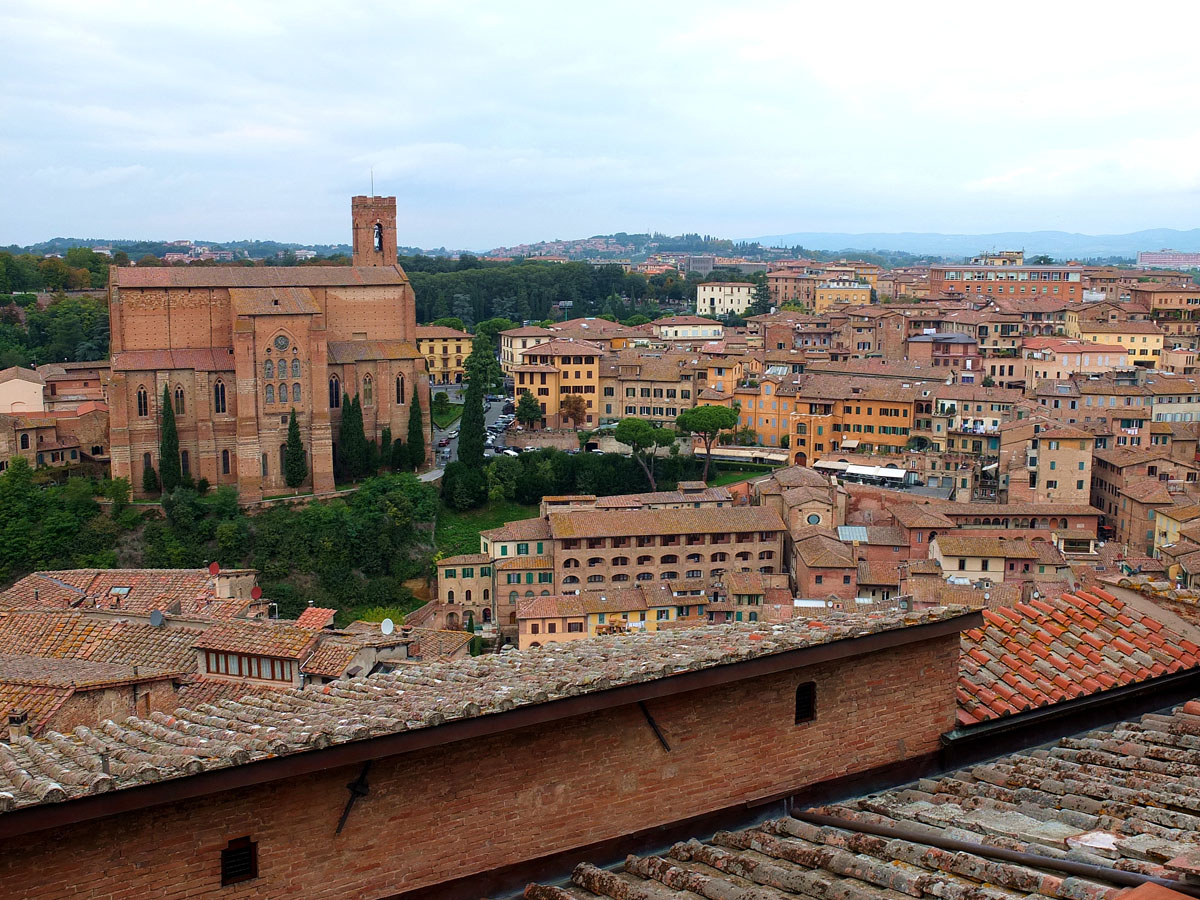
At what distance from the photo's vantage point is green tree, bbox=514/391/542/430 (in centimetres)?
4541

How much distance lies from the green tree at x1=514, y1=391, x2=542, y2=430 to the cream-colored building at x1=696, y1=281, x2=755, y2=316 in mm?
40964

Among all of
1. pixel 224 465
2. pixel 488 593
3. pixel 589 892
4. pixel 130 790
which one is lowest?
pixel 488 593

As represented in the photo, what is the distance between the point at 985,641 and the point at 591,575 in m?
25.2

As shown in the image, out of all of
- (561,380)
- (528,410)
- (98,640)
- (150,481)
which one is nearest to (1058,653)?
(98,640)

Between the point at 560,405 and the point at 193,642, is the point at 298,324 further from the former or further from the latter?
the point at 193,642

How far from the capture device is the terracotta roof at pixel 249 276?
1453 inches

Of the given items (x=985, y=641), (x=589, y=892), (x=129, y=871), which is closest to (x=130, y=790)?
(x=129, y=871)

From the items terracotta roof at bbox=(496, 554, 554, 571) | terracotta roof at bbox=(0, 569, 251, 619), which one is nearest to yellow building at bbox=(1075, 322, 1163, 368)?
terracotta roof at bbox=(496, 554, 554, 571)

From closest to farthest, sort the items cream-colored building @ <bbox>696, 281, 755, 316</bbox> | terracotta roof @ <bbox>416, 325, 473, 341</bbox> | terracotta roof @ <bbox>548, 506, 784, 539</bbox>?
terracotta roof @ <bbox>548, 506, 784, 539</bbox> < terracotta roof @ <bbox>416, 325, 473, 341</bbox> < cream-colored building @ <bbox>696, 281, 755, 316</bbox>

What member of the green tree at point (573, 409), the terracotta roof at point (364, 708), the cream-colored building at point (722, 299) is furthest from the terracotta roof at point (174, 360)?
the cream-colored building at point (722, 299)

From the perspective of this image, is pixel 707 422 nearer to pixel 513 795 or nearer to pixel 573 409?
pixel 573 409

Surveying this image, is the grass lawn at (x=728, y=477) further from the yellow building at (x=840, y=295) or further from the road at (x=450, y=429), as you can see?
the yellow building at (x=840, y=295)

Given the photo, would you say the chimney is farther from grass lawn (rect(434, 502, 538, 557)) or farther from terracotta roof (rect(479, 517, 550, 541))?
grass lawn (rect(434, 502, 538, 557))

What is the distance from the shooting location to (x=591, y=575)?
3180 centimetres
